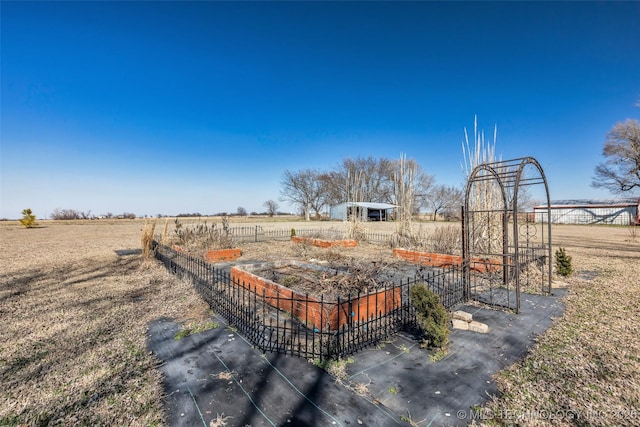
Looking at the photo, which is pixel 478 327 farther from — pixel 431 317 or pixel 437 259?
pixel 437 259

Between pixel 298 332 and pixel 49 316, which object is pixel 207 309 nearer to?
pixel 298 332

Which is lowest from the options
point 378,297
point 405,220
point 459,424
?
point 459,424

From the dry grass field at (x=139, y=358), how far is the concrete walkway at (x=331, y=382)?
0.56 ft

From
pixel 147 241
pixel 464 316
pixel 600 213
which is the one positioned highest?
pixel 600 213

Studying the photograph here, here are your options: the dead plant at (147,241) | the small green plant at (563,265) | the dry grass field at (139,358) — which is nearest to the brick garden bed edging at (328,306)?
the dry grass field at (139,358)

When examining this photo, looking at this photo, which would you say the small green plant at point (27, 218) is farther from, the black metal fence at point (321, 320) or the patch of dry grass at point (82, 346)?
the black metal fence at point (321, 320)

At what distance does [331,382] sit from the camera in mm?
2484

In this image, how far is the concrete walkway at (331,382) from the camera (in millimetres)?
2084

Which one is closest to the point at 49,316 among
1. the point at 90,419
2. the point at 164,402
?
the point at 90,419

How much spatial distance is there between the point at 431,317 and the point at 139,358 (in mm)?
3185

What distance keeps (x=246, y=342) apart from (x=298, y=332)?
0.63 m

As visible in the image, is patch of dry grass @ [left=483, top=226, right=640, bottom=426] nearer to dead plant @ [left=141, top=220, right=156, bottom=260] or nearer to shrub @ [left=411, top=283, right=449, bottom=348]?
shrub @ [left=411, top=283, right=449, bottom=348]

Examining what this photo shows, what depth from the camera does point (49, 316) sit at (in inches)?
160

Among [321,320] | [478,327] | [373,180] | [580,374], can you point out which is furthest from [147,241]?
[373,180]
